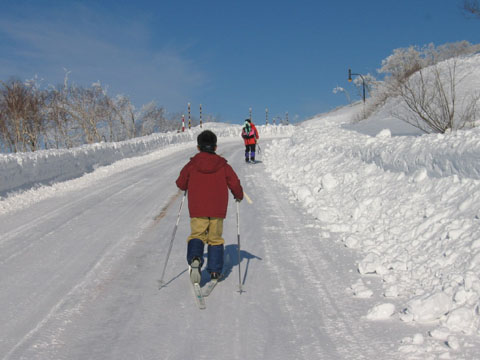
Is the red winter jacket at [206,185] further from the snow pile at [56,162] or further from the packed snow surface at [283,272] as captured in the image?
the snow pile at [56,162]

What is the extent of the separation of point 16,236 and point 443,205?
6.48 meters

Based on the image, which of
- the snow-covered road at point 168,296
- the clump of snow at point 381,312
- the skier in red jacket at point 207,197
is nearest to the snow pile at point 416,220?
the clump of snow at point 381,312

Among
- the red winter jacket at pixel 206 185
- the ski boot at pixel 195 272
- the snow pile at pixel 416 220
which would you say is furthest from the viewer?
the red winter jacket at pixel 206 185

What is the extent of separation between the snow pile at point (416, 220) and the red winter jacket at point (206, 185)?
1.71 metres

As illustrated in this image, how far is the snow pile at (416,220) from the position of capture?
3.89 metres

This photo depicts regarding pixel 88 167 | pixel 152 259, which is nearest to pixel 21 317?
pixel 152 259

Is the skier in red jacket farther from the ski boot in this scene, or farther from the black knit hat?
the ski boot

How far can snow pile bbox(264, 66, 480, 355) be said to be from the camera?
3.89 meters

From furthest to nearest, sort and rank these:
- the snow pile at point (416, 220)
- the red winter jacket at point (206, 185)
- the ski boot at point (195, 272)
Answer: the red winter jacket at point (206, 185)
the ski boot at point (195, 272)
the snow pile at point (416, 220)

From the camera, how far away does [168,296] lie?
15.3 feet

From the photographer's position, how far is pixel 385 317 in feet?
13.0

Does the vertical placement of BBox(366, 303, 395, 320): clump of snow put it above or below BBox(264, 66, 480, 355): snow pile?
below

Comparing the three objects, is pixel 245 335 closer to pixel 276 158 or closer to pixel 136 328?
pixel 136 328

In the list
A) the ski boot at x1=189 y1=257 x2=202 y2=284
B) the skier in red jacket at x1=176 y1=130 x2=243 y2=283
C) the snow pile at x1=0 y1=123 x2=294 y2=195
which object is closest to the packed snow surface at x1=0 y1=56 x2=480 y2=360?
the ski boot at x1=189 y1=257 x2=202 y2=284
